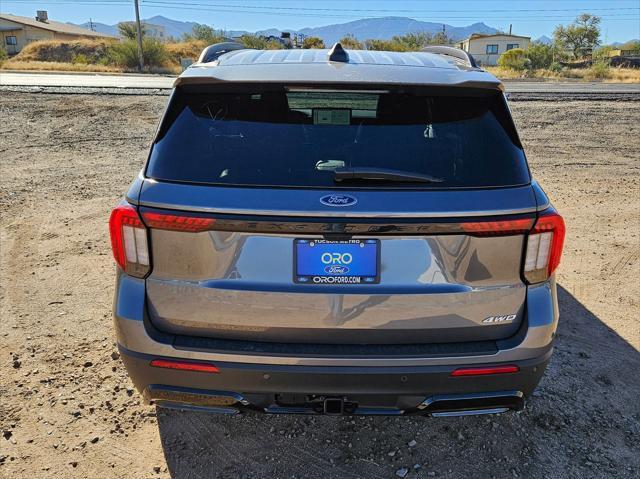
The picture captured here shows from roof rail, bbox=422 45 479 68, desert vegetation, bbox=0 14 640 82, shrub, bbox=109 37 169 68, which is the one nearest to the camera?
roof rail, bbox=422 45 479 68

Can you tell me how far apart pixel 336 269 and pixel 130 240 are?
0.87m

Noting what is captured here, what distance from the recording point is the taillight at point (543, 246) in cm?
216

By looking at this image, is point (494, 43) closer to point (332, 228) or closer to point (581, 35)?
point (581, 35)

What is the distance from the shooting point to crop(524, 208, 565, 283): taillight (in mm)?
2164

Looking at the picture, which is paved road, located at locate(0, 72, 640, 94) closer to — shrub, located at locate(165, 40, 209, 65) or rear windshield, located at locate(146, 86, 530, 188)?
rear windshield, located at locate(146, 86, 530, 188)

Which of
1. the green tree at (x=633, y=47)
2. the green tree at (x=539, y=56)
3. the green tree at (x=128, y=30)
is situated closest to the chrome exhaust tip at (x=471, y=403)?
the green tree at (x=539, y=56)

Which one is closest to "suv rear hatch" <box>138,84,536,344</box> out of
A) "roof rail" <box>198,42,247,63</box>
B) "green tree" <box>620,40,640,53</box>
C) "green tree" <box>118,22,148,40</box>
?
"roof rail" <box>198,42,247,63</box>

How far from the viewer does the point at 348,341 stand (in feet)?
7.23

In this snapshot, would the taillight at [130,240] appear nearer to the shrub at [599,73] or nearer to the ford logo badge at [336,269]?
the ford logo badge at [336,269]

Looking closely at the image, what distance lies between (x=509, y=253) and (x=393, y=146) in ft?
2.16

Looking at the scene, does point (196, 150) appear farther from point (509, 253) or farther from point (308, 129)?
point (509, 253)

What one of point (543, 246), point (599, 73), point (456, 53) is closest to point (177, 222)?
point (543, 246)

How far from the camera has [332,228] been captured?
2.04 m

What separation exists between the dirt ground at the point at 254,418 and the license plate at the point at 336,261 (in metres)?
1.15
